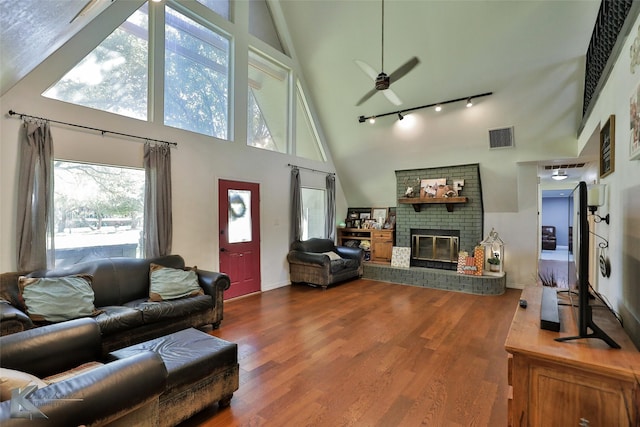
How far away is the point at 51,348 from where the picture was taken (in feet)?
5.84

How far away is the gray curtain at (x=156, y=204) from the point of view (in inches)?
148

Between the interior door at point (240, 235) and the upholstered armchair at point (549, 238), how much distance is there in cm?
1162

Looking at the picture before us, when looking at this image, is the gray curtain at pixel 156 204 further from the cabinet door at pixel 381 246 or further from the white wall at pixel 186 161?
the cabinet door at pixel 381 246

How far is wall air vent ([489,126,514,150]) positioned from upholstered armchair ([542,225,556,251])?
8.52 m

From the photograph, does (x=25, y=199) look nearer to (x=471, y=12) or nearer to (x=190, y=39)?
(x=190, y=39)

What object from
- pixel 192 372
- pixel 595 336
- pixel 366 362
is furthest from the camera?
pixel 366 362

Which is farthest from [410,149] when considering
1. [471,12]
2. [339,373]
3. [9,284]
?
[9,284]

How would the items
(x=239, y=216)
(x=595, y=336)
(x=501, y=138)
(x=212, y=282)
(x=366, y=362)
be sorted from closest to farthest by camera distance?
(x=595, y=336) → (x=366, y=362) → (x=212, y=282) → (x=239, y=216) → (x=501, y=138)

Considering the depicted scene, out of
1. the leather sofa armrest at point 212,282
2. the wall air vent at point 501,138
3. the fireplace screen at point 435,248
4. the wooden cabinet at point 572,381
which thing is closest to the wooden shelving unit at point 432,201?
the fireplace screen at point 435,248

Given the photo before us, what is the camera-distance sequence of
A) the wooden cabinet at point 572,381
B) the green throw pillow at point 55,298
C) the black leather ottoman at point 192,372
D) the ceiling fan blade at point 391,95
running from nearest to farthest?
the wooden cabinet at point 572,381 → the black leather ottoman at point 192,372 → the green throw pillow at point 55,298 → the ceiling fan blade at point 391,95

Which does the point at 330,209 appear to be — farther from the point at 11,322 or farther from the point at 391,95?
the point at 11,322

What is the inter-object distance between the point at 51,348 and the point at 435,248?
20.6 feet

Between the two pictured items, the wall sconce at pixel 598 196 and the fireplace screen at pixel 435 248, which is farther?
the fireplace screen at pixel 435 248

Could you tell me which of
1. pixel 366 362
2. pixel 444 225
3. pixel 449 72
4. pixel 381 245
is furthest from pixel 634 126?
pixel 381 245
